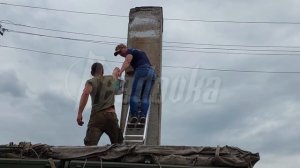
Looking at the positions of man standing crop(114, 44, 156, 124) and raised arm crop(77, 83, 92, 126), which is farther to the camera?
man standing crop(114, 44, 156, 124)

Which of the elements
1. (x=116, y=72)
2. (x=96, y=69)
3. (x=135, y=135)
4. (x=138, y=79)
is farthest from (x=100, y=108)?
(x=138, y=79)

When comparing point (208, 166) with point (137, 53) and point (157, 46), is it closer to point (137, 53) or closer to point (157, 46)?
point (137, 53)

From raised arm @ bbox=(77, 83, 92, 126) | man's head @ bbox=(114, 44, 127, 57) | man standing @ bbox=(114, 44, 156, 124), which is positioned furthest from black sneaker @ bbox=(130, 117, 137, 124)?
raised arm @ bbox=(77, 83, 92, 126)

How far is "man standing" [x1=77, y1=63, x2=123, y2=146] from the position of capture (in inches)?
234

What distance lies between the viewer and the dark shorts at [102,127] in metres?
5.88

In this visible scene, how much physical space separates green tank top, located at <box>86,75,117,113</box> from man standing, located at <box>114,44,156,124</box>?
0.98m

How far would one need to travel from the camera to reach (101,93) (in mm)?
Answer: 6156

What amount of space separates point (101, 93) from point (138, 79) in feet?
4.75

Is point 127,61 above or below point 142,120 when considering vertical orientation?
above

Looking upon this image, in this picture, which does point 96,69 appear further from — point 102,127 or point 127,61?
point 127,61

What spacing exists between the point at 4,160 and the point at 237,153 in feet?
6.65

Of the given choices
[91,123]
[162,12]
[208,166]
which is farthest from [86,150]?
[162,12]

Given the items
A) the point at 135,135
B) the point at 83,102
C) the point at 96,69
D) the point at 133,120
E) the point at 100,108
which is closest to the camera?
the point at 83,102

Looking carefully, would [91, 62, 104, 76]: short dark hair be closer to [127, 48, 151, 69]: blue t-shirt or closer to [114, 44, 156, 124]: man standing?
[114, 44, 156, 124]: man standing
